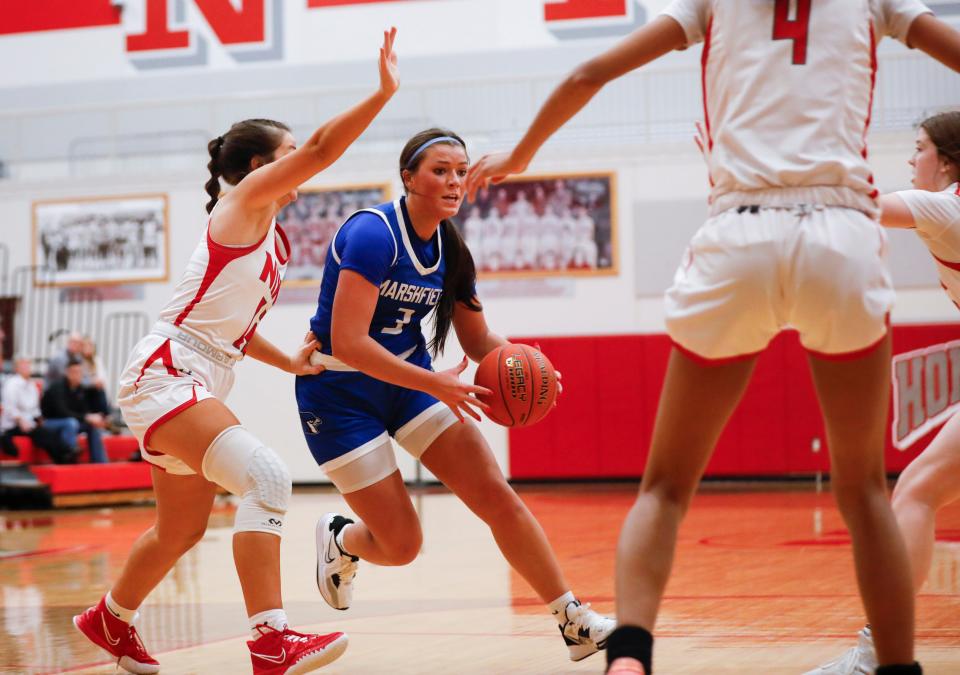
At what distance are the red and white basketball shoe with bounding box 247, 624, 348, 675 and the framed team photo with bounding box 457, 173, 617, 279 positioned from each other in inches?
445

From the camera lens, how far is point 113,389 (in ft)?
52.6

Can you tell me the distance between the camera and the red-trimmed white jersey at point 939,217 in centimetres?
352

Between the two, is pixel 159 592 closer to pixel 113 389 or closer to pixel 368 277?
pixel 368 277

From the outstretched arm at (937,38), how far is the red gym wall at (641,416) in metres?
10.9

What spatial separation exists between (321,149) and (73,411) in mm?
10716

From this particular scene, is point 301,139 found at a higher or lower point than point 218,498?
higher

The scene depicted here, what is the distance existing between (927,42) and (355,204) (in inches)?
516

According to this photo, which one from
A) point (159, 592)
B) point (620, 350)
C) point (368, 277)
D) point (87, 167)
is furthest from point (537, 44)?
point (368, 277)

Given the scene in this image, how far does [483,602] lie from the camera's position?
564 centimetres

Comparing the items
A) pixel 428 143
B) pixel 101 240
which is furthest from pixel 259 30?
pixel 428 143

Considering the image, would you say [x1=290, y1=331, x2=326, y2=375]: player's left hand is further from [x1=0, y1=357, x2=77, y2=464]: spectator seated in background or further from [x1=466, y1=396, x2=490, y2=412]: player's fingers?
[x1=0, y1=357, x2=77, y2=464]: spectator seated in background

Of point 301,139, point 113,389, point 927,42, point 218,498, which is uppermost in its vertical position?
Answer: point 301,139

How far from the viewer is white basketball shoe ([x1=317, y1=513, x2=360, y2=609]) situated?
4.45 metres

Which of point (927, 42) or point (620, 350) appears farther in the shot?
point (620, 350)
